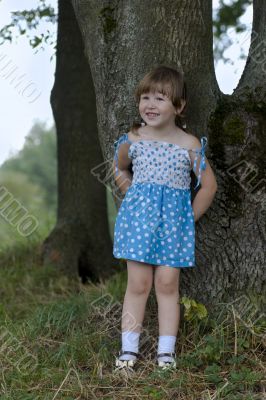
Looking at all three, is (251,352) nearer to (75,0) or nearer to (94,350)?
(94,350)

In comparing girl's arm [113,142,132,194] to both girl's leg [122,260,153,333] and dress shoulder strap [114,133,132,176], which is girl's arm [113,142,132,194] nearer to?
dress shoulder strap [114,133,132,176]

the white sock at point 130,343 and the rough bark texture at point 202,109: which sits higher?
the rough bark texture at point 202,109

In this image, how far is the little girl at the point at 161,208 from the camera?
152 inches

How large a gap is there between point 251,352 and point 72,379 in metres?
1.01

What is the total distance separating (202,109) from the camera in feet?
13.7

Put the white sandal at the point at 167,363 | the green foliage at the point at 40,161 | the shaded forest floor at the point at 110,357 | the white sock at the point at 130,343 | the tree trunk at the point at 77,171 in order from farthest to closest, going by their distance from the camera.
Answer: the green foliage at the point at 40,161, the tree trunk at the point at 77,171, the white sock at the point at 130,343, the white sandal at the point at 167,363, the shaded forest floor at the point at 110,357

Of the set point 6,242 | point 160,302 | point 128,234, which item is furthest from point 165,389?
point 6,242

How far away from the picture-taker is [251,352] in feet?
13.1

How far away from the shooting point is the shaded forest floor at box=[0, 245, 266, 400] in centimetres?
369

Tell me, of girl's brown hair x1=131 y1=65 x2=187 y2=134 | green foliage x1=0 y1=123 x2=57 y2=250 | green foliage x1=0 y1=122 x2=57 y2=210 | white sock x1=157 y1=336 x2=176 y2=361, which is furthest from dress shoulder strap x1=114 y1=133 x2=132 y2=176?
green foliage x1=0 y1=122 x2=57 y2=210

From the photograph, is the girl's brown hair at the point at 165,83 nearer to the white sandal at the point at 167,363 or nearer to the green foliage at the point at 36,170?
the white sandal at the point at 167,363

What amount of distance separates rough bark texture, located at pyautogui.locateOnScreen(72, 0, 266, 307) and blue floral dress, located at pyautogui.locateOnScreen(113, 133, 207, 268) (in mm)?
255

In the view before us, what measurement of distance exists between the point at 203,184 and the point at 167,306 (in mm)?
708

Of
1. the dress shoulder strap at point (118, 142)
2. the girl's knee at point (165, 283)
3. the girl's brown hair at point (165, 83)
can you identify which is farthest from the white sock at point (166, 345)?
the girl's brown hair at point (165, 83)
